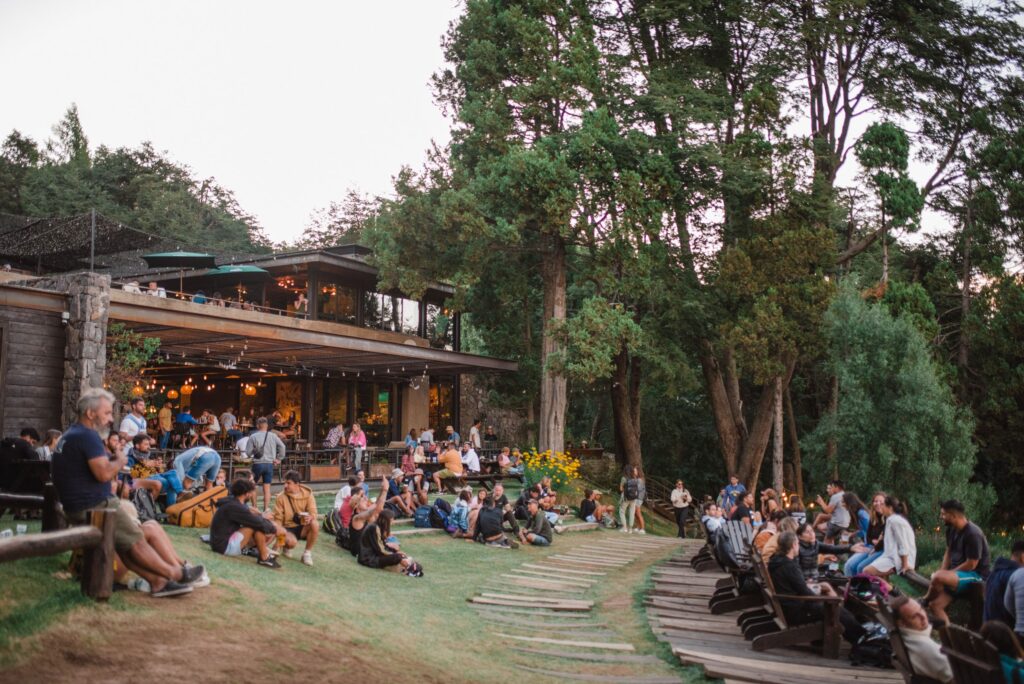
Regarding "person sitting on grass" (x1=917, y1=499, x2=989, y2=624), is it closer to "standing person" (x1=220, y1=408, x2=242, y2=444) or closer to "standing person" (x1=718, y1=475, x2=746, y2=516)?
"standing person" (x1=718, y1=475, x2=746, y2=516)

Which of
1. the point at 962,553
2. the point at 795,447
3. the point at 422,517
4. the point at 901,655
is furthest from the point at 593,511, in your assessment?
the point at 795,447

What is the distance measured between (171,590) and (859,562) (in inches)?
294

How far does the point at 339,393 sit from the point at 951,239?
2293 cm

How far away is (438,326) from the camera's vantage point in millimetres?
32156

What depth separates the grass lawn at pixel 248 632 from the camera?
5.50 metres

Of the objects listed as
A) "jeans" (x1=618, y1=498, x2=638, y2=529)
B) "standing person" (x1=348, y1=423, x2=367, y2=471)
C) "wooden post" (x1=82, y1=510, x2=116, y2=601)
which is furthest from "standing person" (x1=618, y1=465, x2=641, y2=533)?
"wooden post" (x1=82, y1=510, x2=116, y2=601)

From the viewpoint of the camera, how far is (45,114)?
55.5 meters

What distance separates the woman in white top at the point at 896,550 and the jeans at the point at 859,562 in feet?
0.55

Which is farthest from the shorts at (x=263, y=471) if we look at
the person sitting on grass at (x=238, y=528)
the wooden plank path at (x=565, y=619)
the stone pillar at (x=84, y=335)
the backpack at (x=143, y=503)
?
the person sitting on grass at (x=238, y=528)

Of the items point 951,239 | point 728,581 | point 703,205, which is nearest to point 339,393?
point 703,205

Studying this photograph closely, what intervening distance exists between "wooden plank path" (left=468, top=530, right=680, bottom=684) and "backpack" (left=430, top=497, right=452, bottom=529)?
6.30 ft

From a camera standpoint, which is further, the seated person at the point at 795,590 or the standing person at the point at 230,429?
the standing person at the point at 230,429

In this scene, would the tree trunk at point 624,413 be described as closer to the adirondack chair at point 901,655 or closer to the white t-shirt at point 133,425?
the white t-shirt at point 133,425

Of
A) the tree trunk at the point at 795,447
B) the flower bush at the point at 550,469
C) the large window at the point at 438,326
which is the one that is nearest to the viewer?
the flower bush at the point at 550,469
